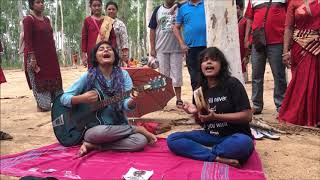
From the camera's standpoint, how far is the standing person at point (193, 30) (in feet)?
16.5

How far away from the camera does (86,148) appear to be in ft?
12.1

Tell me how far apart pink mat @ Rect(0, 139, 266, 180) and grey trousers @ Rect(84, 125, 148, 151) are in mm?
73

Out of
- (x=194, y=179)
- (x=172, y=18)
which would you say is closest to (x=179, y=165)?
(x=194, y=179)

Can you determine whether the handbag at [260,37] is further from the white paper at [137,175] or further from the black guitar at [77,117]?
the white paper at [137,175]

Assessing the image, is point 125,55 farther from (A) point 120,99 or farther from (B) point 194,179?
(B) point 194,179

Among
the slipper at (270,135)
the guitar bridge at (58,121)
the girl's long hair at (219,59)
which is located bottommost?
the slipper at (270,135)

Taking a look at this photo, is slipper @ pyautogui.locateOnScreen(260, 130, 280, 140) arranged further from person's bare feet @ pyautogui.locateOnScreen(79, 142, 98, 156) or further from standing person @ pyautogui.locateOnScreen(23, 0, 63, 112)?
standing person @ pyautogui.locateOnScreen(23, 0, 63, 112)

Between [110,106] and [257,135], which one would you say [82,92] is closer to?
[110,106]

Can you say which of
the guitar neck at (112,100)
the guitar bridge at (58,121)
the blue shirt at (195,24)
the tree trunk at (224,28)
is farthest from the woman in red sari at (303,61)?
the guitar bridge at (58,121)

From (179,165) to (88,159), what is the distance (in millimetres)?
766

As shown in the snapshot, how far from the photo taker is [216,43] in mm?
4266

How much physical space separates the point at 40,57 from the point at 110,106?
9.32ft

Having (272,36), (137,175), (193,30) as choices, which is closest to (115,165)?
(137,175)

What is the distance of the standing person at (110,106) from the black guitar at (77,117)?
0.06 m
